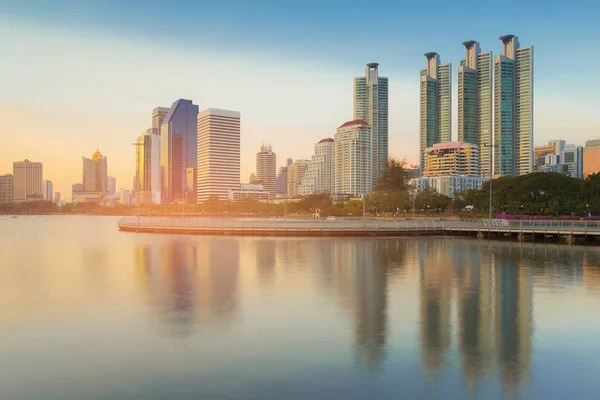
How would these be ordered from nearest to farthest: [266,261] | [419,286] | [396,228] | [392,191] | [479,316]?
1. [479,316]
2. [419,286]
3. [266,261]
4. [396,228]
5. [392,191]

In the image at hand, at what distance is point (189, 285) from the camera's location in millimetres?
25656

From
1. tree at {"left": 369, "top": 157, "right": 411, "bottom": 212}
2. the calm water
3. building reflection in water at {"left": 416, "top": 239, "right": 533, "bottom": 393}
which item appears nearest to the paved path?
building reflection in water at {"left": 416, "top": 239, "right": 533, "bottom": 393}

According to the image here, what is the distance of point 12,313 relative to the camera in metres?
19.9

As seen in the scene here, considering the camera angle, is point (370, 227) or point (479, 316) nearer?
point (479, 316)

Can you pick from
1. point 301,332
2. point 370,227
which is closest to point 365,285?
point 301,332

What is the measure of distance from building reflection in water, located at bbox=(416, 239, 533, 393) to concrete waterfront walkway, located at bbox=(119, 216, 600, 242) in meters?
21.4

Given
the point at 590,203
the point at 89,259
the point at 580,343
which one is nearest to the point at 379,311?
the point at 580,343

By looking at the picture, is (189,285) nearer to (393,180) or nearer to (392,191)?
(392,191)

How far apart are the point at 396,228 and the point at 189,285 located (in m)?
41.3

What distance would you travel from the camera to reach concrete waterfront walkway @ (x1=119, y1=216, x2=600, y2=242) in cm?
5366

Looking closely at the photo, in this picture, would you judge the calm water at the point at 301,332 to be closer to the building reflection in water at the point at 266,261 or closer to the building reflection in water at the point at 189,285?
the building reflection in water at the point at 189,285

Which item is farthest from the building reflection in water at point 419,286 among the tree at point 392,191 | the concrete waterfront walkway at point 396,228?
the tree at point 392,191

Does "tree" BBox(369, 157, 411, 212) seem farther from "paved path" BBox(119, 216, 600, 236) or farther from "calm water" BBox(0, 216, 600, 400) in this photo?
"calm water" BBox(0, 216, 600, 400)

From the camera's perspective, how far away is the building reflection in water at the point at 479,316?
13383 mm
